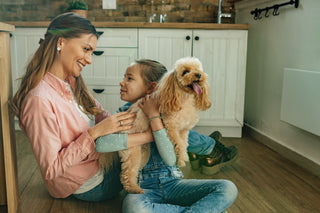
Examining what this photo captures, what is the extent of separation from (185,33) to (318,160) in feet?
3.27

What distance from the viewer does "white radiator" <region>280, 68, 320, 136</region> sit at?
156cm

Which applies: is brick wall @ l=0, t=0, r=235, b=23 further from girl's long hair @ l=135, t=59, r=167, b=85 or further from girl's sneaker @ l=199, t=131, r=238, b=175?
girl's sneaker @ l=199, t=131, r=238, b=175

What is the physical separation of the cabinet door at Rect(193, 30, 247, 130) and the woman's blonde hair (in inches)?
46.3

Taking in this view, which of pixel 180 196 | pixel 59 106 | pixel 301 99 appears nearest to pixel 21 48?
pixel 59 106

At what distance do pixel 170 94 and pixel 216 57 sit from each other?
1.23 metres

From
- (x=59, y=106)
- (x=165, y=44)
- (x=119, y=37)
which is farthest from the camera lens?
(x=165, y=44)

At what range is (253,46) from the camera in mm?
2189

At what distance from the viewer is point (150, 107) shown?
3.24ft

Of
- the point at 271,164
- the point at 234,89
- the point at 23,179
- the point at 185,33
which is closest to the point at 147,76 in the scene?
the point at 23,179

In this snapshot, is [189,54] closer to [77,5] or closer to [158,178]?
[77,5]

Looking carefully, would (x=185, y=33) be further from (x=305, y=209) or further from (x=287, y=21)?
(x=305, y=209)

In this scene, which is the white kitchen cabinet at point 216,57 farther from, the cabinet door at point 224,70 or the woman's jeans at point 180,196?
the woman's jeans at point 180,196

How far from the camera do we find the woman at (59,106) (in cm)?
94

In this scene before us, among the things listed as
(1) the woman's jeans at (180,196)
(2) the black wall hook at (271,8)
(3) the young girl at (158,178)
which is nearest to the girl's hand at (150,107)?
(3) the young girl at (158,178)
